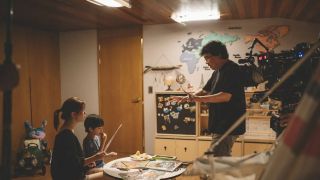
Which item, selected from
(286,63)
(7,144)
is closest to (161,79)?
(286,63)

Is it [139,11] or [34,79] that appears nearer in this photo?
[139,11]

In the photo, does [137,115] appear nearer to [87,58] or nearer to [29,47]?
[87,58]

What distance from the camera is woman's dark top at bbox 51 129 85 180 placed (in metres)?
2.06

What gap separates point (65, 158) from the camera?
2.06 meters

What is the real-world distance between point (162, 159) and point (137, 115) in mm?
2264

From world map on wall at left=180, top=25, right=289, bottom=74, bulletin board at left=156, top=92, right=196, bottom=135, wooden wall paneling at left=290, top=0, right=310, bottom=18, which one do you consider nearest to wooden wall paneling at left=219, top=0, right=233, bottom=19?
world map on wall at left=180, top=25, right=289, bottom=74

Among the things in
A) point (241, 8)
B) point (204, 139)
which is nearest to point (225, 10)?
point (241, 8)

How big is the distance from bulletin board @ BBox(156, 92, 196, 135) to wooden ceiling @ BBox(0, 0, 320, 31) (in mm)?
1295

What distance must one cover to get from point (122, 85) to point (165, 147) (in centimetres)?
141

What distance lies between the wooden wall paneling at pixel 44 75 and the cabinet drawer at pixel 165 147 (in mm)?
2169

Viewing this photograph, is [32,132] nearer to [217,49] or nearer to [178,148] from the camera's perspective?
[178,148]

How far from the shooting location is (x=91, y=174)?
2670mm

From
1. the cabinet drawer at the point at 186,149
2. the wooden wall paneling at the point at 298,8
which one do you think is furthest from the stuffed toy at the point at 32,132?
the wooden wall paneling at the point at 298,8

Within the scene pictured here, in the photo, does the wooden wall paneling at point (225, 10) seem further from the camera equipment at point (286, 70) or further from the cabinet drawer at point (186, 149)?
the cabinet drawer at point (186, 149)
